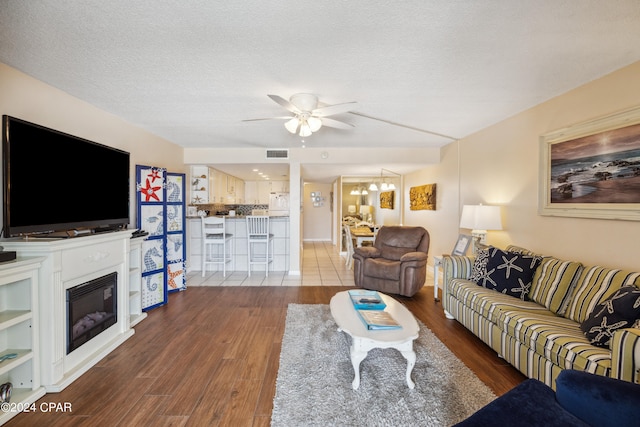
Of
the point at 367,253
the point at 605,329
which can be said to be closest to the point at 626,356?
the point at 605,329

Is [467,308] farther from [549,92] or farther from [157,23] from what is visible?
[157,23]

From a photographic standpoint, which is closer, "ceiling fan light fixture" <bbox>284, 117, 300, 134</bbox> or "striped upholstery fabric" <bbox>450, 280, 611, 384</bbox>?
"striped upholstery fabric" <bbox>450, 280, 611, 384</bbox>

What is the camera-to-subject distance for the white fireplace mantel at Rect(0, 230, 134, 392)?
1823 mm

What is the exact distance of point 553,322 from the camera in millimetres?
1918

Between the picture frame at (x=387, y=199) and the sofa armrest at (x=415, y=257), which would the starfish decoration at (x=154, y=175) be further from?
the picture frame at (x=387, y=199)

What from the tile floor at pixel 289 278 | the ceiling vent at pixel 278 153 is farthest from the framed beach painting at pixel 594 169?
the ceiling vent at pixel 278 153

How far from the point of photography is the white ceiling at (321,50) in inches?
57.4

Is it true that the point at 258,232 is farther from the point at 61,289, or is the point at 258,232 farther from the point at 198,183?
the point at 61,289

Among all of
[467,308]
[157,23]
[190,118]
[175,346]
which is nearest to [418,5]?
[157,23]

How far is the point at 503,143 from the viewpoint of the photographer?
10.7 ft

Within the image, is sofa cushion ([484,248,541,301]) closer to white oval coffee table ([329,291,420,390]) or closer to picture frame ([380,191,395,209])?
white oval coffee table ([329,291,420,390])

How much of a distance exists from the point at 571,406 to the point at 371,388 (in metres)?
1.13

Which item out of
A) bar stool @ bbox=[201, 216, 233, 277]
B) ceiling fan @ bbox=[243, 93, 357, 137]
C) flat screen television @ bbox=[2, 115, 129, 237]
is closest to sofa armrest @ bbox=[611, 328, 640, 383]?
ceiling fan @ bbox=[243, 93, 357, 137]

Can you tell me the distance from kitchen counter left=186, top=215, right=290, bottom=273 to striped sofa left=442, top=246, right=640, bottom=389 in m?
3.27
